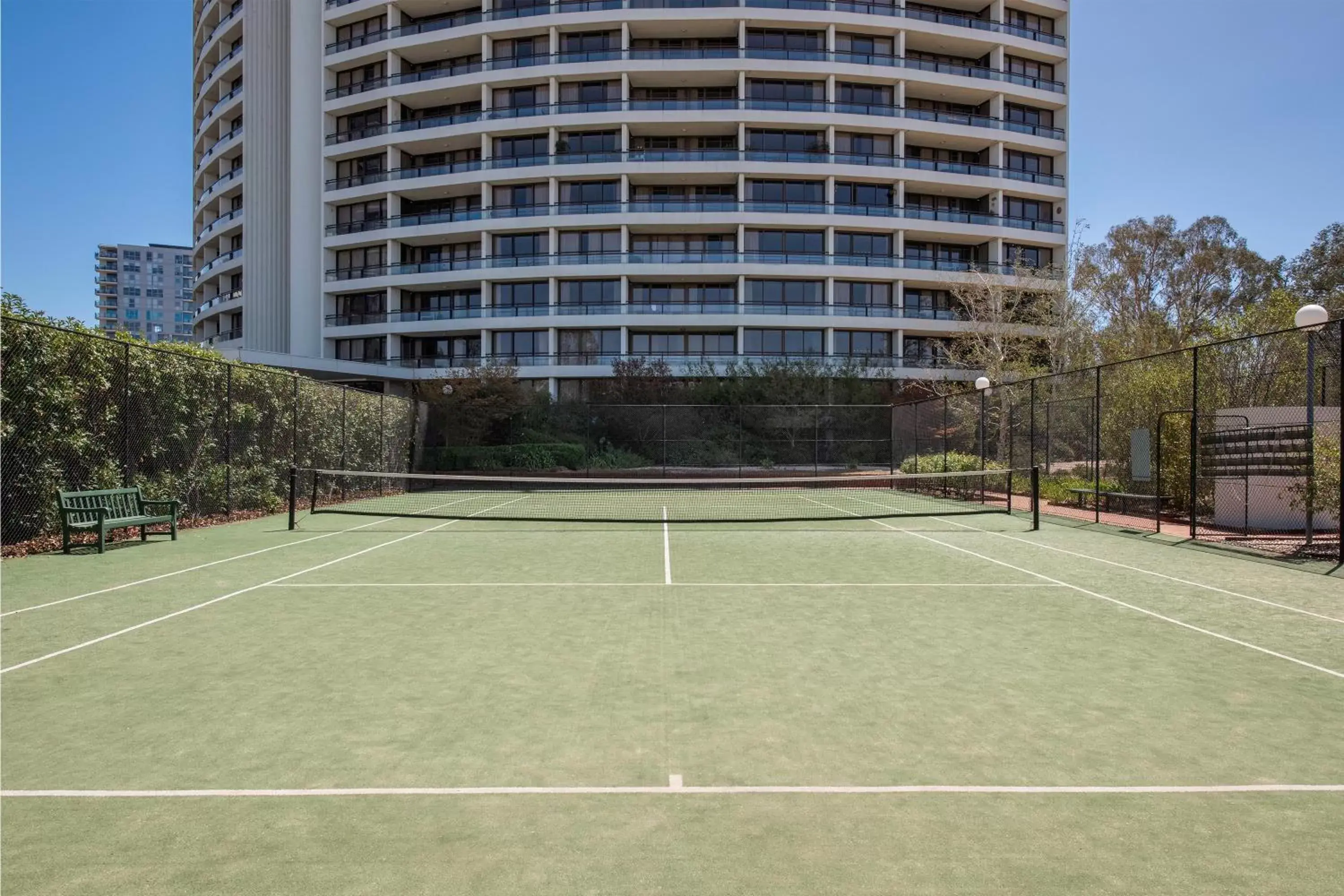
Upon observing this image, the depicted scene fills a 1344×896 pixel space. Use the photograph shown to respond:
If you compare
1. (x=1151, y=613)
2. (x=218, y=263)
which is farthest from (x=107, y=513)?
(x=218, y=263)

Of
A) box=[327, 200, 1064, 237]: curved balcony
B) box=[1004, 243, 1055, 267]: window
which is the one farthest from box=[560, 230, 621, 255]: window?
box=[1004, 243, 1055, 267]: window

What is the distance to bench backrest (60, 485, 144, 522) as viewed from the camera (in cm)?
1162

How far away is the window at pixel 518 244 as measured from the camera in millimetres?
46469

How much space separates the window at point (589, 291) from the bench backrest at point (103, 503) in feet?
112

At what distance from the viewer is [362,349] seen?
164 ft

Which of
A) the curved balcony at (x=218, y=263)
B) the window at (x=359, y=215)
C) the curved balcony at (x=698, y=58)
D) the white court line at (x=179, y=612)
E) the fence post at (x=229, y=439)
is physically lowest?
the white court line at (x=179, y=612)

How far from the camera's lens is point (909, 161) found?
45688 mm

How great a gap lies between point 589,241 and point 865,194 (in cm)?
1711

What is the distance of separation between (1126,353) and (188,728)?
110 feet

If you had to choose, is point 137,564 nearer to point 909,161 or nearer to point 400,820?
point 400,820

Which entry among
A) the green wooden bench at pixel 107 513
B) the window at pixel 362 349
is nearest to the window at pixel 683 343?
the window at pixel 362 349

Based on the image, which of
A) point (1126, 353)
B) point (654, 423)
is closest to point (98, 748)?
point (654, 423)

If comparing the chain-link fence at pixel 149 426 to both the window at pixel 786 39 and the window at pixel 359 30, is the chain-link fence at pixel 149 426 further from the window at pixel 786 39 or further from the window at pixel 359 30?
the window at pixel 359 30

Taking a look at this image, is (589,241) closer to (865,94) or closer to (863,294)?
(863,294)
